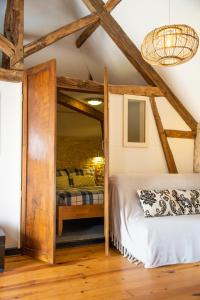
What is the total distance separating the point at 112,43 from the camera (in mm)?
4211

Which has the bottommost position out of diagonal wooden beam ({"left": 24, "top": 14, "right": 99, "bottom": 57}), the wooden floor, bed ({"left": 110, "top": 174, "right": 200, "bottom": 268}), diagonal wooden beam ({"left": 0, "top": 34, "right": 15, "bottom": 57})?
the wooden floor

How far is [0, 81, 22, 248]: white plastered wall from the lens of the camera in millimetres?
3486

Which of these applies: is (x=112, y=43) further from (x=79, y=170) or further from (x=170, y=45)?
(x=79, y=170)

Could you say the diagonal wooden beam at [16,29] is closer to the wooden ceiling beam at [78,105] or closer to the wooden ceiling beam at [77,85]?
the wooden ceiling beam at [77,85]

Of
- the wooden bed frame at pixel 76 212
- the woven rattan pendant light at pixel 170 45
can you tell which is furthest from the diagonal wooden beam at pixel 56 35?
the wooden bed frame at pixel 76 212

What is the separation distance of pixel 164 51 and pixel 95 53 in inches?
80.0

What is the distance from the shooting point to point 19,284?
8.70 ft

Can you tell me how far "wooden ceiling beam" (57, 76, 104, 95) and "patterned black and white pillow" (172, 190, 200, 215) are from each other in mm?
1754

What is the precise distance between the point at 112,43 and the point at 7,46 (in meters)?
1.51

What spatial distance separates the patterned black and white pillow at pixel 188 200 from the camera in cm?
365

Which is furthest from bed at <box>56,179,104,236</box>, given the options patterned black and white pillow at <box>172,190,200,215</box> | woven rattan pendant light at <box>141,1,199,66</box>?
woven rattan pendant light at <box>141,1,199,66</box>

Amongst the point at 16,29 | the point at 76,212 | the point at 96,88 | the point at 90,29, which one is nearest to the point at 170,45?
the point at 96,88

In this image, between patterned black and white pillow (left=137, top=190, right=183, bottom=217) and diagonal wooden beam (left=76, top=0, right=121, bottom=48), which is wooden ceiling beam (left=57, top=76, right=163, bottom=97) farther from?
patterned black and white pillow (left=137, top=190, right=183, bottom=217)

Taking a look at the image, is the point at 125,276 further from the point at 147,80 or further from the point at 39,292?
the point at 147,80
